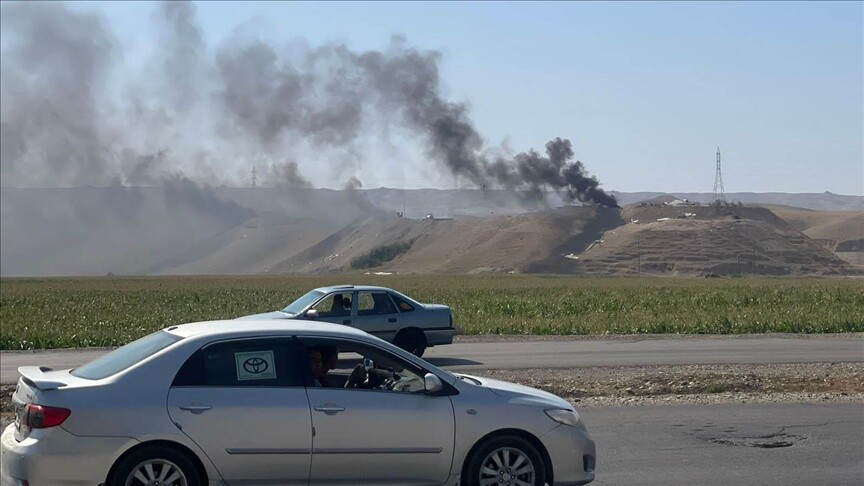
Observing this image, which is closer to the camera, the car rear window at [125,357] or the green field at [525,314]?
the car rear window at [125,357]

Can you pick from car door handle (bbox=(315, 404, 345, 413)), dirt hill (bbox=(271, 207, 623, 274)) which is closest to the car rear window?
car door handle (bbox=(315, 404, 345, 413))

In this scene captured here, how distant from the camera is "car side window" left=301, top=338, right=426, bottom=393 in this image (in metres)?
7.54

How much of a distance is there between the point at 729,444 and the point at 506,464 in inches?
151

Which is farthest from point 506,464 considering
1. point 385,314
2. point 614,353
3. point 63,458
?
point 614,353

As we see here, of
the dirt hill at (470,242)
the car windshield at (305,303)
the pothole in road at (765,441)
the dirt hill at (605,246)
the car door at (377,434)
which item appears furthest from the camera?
the dirt hill at (470,242)

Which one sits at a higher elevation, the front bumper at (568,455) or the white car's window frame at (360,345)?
the white car's window frame at (360,345)

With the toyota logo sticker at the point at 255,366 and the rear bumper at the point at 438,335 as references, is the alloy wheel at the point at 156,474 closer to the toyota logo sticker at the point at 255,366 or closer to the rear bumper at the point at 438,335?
the toyota logo sticker at the point at 255,366

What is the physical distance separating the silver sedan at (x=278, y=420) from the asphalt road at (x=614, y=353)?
408 inches

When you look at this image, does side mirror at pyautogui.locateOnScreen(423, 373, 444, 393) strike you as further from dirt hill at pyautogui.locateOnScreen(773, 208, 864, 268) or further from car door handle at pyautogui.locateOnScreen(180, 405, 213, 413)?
dirt hill at pyautogui.locateOnScreen(773, 208, 864, 268)

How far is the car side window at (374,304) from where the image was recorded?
1938 centimetres

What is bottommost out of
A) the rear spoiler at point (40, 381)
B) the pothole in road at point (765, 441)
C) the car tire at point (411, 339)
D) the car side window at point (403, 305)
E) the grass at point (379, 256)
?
the grass at point (379, 256)

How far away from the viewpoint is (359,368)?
7656mm

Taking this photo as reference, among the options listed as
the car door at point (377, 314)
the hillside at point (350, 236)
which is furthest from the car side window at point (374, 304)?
the hillside at point (350, 236)

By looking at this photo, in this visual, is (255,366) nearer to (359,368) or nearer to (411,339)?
(359,368)
